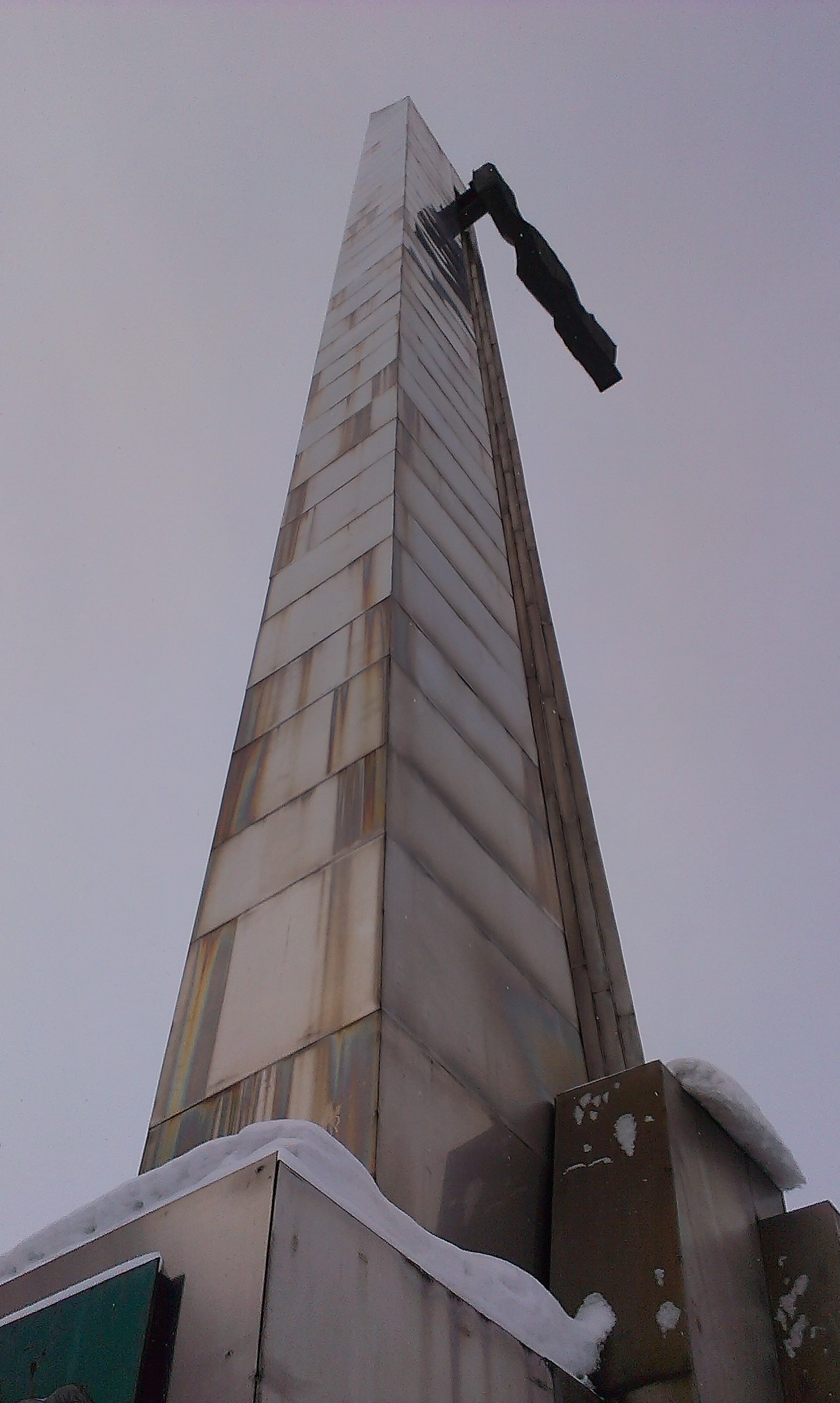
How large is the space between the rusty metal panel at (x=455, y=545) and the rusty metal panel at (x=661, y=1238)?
5223mm

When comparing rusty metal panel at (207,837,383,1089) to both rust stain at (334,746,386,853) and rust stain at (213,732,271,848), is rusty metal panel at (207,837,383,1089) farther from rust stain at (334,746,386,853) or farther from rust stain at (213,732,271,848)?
rust stain at (213,732,271,848)

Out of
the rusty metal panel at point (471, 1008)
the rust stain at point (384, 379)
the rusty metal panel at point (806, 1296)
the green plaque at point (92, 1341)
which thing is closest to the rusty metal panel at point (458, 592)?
the rust stain at point (384, 379)

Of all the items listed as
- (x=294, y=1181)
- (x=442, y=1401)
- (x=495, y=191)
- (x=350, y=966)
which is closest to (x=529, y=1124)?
(x=350, y=966)

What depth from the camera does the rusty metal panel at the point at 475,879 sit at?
620 cm

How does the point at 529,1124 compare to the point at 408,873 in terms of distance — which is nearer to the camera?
the point at 529,1124

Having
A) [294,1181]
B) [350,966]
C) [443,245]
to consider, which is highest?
[443,245]

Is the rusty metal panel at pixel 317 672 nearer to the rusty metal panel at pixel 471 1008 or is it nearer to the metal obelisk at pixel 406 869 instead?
the metal obelisk at pixel 406 869

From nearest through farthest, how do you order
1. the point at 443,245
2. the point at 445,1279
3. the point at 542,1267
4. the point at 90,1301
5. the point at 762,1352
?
1. the point at 90,1301
2. the point at 445,1279
3. the point at 762,1352
4. the point at 542,1267
5. the point at 443,245

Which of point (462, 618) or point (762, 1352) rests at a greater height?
point (462, 618)

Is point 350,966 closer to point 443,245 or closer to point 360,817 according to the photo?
point 360,817

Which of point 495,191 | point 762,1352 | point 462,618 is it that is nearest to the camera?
point 762,1352

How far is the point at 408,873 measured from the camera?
587 cm

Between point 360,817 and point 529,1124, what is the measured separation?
1.79 meters

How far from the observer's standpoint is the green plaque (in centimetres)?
273
